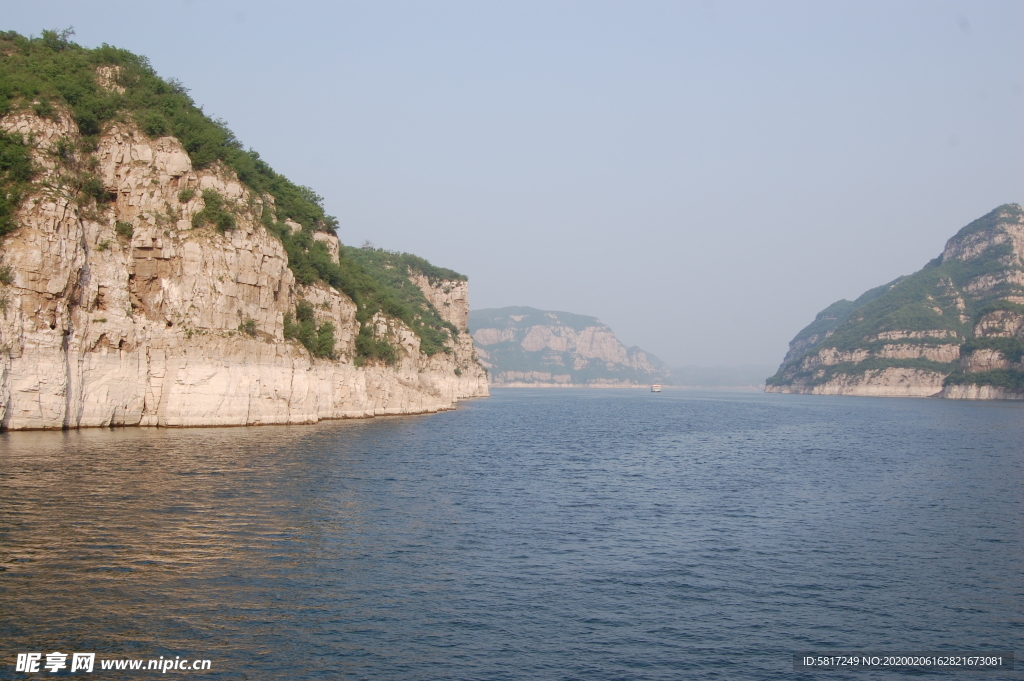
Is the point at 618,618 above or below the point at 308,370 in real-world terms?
below

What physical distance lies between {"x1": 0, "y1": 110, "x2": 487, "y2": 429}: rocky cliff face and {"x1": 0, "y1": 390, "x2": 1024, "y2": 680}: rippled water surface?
6248 mm

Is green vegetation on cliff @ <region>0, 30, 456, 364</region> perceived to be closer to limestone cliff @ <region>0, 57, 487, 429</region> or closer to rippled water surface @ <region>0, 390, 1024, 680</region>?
limestone cliff @ <region>0, 57, 487, 429</region>

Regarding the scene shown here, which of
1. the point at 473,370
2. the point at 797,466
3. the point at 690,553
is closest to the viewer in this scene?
the point at 690,553

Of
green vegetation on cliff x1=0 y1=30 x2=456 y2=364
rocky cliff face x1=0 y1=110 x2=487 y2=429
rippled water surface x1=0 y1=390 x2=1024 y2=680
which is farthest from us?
green vegetation on cliff x1=0 y1=30 x2=456 y2=364

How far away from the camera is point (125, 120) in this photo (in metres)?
56.2

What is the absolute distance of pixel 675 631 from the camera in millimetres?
17125

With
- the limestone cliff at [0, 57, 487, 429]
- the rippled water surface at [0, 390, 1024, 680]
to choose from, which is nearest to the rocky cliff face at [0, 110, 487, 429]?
the limestone cliff at [0, 57, 487, 429]

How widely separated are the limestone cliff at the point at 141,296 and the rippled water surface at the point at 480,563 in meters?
6.18

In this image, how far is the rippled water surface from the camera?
15.7 meters

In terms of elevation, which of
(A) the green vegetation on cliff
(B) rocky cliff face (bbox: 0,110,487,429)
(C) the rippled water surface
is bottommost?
(C) the rippled water surface

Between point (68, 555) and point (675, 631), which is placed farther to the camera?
point (68, 555)

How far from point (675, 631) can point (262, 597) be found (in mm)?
9700

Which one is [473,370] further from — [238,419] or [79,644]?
[79,644]

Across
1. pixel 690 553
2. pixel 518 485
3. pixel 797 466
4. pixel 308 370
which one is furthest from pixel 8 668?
pixel 308 370
